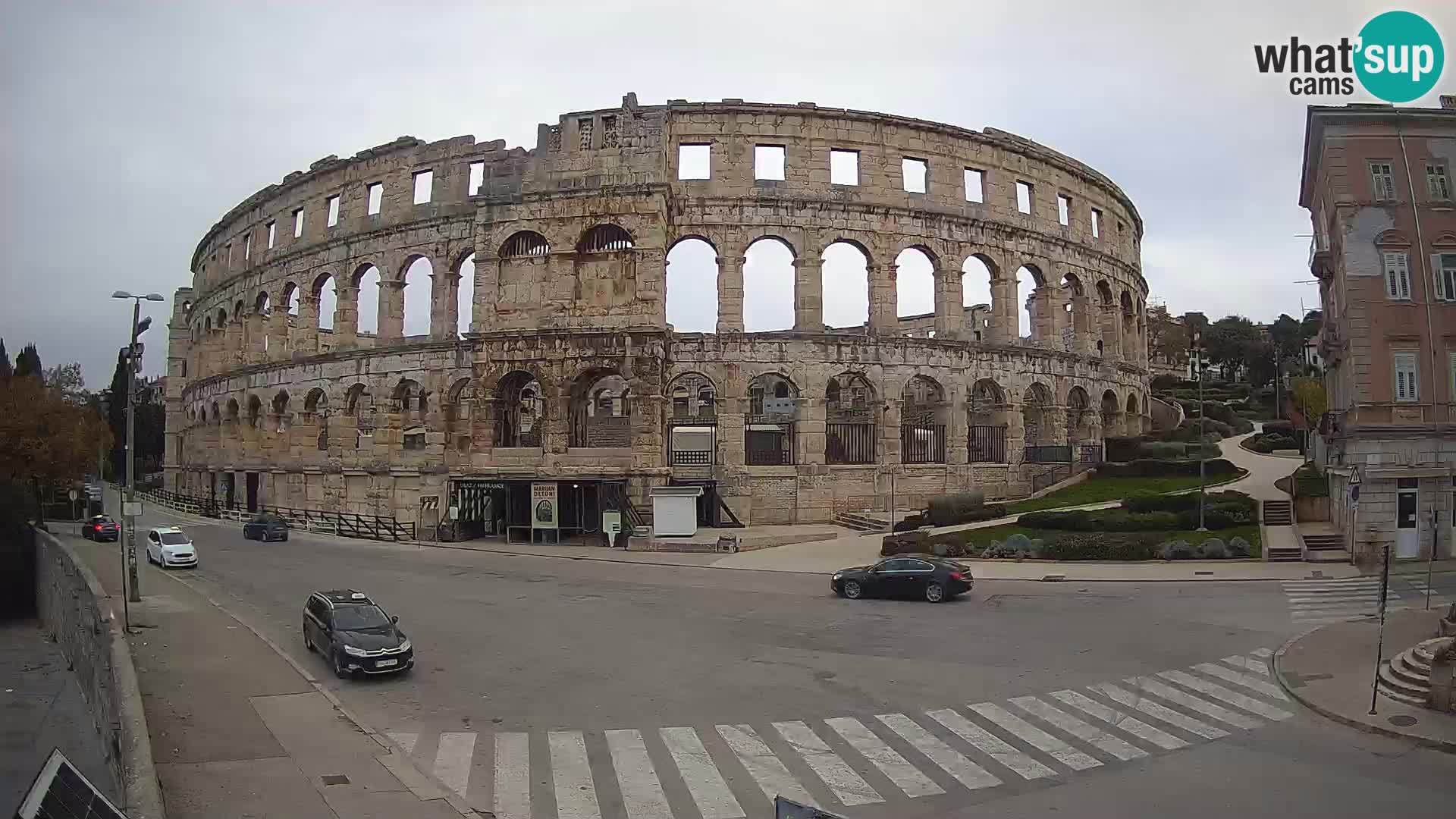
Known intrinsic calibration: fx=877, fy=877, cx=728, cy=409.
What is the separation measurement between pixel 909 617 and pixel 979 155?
3150cm

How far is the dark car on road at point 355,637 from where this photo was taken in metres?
15.8

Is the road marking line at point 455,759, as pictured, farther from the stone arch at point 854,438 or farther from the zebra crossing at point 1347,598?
the stone arch at point 854,438

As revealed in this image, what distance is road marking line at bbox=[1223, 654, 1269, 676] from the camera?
16.1 m

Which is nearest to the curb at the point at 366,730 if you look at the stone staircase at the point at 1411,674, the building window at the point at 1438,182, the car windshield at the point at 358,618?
the car windshield at the point at 358,618

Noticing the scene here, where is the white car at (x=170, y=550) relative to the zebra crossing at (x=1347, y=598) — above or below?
above

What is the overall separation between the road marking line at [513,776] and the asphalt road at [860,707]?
0.13 feet

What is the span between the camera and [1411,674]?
14.6 meters

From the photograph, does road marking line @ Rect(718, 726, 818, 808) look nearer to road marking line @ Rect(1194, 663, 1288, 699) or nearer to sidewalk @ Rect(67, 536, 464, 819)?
sidewalk @ Rect(67, 536, 464, 819)

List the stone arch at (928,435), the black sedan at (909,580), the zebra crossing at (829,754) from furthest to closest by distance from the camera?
the stone arch at (928,435), the black sedan at (909,580), the zebra crossing at (829,754)

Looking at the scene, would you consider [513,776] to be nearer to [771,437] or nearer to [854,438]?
[771,437]

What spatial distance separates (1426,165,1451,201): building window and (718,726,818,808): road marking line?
29.1m

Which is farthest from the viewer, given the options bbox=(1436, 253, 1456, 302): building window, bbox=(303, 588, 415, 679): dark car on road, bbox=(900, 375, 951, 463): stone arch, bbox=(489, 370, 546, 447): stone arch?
bbox=(900, 375, 951, 463): stone arch

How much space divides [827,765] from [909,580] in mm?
12937

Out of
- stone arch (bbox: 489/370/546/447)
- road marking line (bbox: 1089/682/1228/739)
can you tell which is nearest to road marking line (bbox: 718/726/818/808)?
road marking line (bbox: 1089/682/1228/739)
